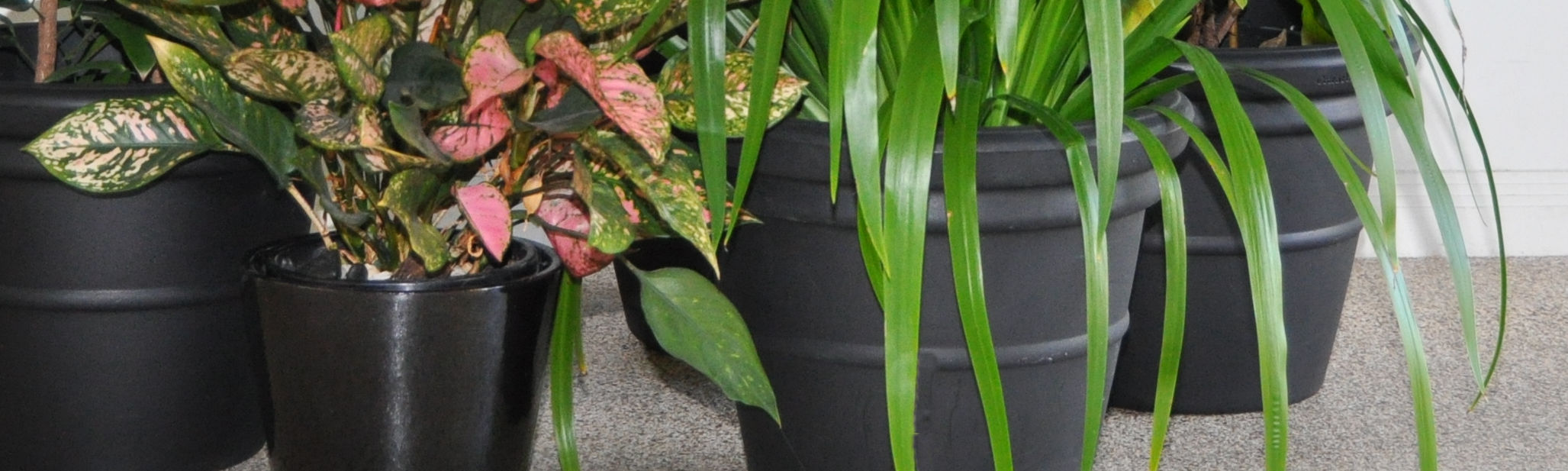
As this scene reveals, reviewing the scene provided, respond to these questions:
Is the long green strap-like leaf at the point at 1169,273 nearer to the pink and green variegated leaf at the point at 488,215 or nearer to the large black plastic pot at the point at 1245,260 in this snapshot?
the large black plastic pot at the point at 1245,260

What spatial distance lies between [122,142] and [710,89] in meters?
0.41

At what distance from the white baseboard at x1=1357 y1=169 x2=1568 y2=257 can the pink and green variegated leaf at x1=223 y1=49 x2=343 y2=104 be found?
5.69 ft

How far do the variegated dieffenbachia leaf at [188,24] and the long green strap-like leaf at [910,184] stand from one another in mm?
443

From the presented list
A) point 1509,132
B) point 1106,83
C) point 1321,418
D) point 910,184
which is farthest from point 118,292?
point 1509,132

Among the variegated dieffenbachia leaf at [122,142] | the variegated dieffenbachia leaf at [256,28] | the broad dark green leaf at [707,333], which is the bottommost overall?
the broad dark green leaf at [707,333]

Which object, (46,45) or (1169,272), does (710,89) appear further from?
(46,45)

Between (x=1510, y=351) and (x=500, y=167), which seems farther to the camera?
(x=1510, y=351)

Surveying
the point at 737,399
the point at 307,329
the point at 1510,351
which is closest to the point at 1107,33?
the point at 737,399

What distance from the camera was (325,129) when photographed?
34.4 inches

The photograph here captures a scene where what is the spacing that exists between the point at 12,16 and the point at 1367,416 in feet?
5.15

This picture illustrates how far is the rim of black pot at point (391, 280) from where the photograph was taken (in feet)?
3.16

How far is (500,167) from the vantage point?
0.99m

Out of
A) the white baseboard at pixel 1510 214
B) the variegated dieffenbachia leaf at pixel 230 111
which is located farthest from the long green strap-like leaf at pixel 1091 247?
the white baseboard at pixel 1510 214

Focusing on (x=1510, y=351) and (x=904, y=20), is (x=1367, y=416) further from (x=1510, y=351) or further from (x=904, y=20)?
(x=904, y=20)
